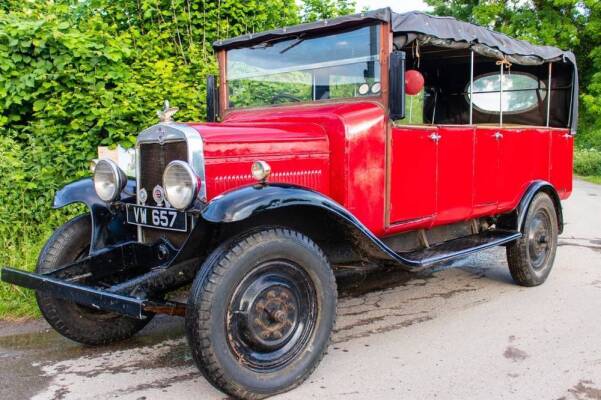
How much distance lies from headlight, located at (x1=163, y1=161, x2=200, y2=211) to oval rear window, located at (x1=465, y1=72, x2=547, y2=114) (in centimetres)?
387

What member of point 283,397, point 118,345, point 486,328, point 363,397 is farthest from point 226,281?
point 486,328

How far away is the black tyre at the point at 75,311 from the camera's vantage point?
11.6 ft

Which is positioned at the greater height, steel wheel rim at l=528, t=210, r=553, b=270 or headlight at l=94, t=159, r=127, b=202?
headlight at l=94, t=159, r=127, b=202

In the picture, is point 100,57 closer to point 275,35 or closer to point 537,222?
point 275,35

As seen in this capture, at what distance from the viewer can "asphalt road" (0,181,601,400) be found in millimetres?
3064

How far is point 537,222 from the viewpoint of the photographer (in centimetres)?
532

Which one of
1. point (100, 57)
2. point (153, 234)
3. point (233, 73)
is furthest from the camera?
point (100, 57)

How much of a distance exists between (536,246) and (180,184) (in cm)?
358

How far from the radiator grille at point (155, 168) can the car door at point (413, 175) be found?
1.51 metres

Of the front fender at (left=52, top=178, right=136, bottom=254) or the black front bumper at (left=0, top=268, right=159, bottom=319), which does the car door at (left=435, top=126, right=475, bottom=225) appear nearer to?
the front fender at (left=52, top=178, right=136, bottom=254)

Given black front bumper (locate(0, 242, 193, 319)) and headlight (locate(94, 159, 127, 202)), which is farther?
headlight (locate(94, 159, 127, 202))

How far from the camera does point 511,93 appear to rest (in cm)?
605

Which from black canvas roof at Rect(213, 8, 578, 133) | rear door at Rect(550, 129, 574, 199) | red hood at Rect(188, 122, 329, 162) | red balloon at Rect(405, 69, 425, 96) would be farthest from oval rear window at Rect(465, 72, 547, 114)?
red hood at Rect(188, 122, 329, 162)

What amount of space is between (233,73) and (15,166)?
7.56 feet
